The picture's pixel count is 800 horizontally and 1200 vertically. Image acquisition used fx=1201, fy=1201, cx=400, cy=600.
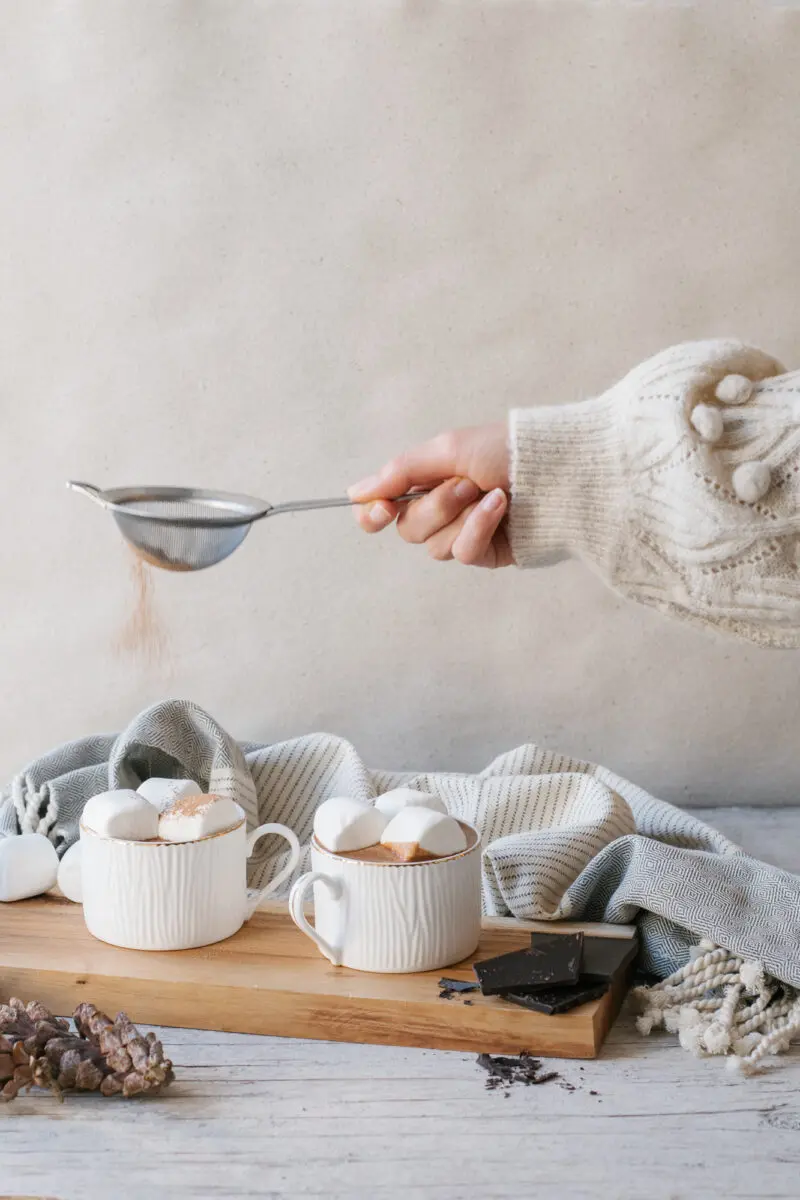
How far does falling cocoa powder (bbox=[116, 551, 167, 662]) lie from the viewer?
63.2 inches

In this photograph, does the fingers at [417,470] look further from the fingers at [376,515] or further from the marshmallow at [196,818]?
the marshmallow at [196,818]

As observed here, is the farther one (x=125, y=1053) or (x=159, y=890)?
(x=159, y=890)

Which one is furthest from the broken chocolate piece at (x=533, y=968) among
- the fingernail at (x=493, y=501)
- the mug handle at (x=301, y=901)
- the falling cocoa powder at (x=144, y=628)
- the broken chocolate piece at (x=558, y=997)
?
the falling cocoa powder at (x=144, y=628)

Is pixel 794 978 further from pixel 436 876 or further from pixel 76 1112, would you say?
pixel 76 1112

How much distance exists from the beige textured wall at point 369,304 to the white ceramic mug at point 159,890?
633mm

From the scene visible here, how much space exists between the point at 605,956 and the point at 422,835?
6.8 inches

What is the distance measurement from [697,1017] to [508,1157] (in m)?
0.22

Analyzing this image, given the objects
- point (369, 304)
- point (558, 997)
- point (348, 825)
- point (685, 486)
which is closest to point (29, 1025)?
point (348, 825)

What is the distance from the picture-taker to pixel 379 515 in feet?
3.40

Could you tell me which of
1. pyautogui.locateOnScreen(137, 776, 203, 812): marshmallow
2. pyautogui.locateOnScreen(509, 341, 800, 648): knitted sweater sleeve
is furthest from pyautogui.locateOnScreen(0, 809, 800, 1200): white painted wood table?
pyautogui.locateOnScreen(509, 341, 800, 648): knitted sweater sleeve

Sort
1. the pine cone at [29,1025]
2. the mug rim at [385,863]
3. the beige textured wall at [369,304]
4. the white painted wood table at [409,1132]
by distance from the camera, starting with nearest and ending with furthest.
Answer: the white painted wood table at [409,1132] → the pine cone at [29,1025] → the mug rim at [385,863] → the beige textured wall at [369,304]

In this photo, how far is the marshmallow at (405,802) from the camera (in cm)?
101

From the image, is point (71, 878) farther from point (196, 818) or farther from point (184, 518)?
point (184, 518)

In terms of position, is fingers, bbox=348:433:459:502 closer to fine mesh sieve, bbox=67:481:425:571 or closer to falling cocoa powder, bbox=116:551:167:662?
fine mesh sieve, bbox=67:481:425:571
